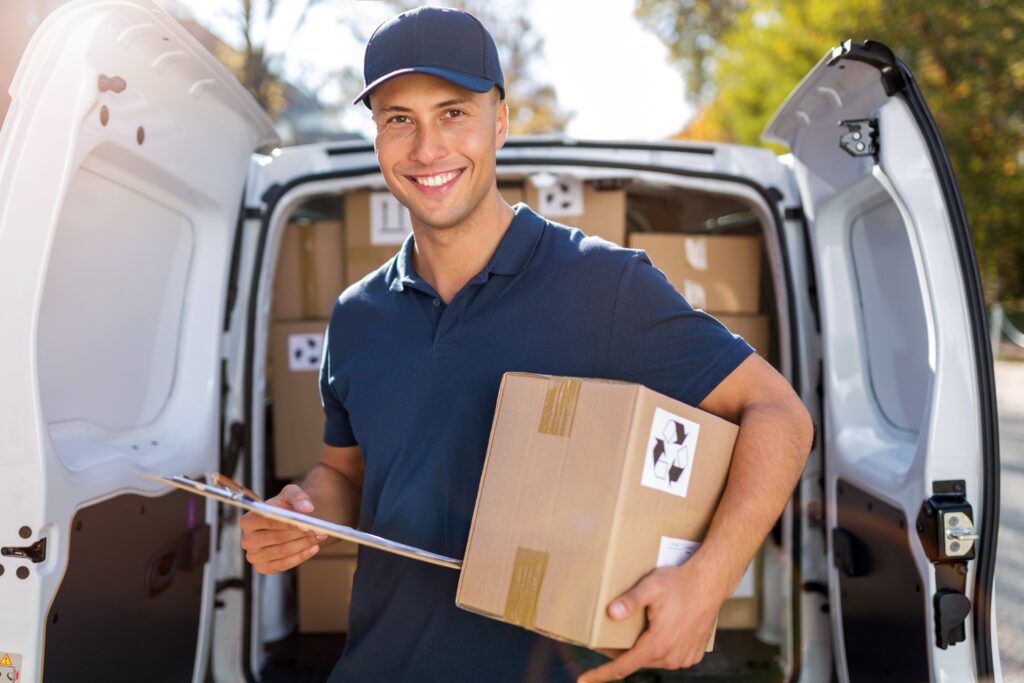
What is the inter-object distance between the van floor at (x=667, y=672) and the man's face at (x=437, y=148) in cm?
164

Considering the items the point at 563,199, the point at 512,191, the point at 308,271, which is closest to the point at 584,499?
the point at 563,199

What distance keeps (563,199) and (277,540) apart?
67.0 inches

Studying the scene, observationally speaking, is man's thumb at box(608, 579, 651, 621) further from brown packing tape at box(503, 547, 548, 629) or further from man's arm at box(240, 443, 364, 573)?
man's arm at box(240, 443, 364, 573)

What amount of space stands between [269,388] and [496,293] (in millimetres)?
1658

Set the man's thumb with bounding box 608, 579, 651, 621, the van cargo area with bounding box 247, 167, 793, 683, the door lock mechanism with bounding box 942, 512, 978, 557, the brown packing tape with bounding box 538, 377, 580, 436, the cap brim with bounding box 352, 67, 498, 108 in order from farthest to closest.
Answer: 1. the van cargo area with bounding box 247, 167, 793, 683
2. the door lock mechanism with bounding box 942, 512, 978, 557
3. the cap brim with bounding box 352, 67, 498, 108
4. the brown packing tape with bounding box 538, 377, 580, 436
5. the man's thumb with bounding box 608, 579, 651, 621

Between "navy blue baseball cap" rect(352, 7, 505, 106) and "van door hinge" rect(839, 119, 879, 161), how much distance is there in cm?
84

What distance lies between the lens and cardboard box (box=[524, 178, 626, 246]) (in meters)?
2.96

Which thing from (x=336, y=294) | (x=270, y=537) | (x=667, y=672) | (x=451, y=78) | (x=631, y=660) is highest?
(x=451, y=78)

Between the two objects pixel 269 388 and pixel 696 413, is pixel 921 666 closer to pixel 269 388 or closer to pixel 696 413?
pixel 696 413

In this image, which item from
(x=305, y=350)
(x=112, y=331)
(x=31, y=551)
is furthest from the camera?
(x=305, y=350)

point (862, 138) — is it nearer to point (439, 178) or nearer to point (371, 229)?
point (439, 178)

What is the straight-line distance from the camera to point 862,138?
6.39ft

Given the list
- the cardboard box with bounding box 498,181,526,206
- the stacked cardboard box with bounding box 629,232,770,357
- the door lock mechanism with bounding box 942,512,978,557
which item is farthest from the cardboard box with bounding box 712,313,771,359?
the door lock mechanism with bounding box 942,512,978,557

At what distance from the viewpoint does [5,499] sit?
4.93ft
